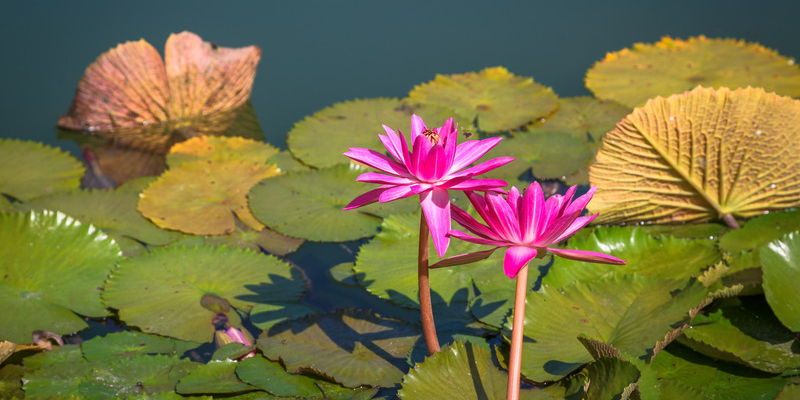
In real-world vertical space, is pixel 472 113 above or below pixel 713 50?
below

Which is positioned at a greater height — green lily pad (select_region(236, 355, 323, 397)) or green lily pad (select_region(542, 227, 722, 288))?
green lily pad (select_region(542, 227, 722, 288))

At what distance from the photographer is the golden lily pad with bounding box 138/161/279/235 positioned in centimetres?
259

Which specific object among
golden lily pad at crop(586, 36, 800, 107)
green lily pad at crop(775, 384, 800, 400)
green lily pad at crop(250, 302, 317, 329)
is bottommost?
green lily pad at crop(250, 302, 317, 329)

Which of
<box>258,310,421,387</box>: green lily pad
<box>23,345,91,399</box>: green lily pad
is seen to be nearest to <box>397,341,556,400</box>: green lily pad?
<box>258,310,421,387</box>: green lily pad

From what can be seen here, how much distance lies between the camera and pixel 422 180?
1244 millimetres

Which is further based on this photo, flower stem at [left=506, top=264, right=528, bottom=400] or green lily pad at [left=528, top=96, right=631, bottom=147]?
green lily pad at [left=528, top=96, right=631, bottom=147]

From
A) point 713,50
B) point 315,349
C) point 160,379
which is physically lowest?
point 160,379

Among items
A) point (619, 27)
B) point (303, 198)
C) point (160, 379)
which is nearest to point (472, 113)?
point (303, 198)

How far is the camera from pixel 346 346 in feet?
5.98

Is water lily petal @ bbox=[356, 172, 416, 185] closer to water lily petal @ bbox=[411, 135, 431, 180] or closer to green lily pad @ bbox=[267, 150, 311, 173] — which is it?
water lily petal @ bbox=[411, 135, 431, 180]

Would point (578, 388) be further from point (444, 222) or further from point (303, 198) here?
point (303, 198)

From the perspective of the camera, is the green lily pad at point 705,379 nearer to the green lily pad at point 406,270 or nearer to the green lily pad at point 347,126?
the green lily pad at point 406,270

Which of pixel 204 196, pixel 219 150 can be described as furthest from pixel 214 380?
pixel 219 150

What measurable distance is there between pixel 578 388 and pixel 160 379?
1.15 meters
